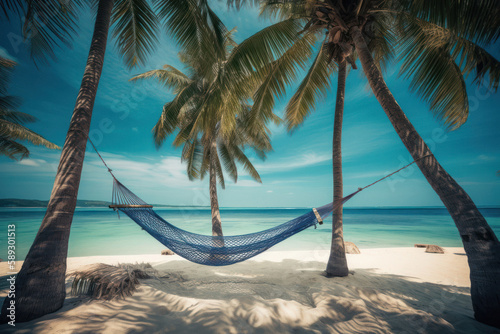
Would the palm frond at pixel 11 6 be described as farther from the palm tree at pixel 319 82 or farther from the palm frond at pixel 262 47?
→ the palm tree at pixel 319 82

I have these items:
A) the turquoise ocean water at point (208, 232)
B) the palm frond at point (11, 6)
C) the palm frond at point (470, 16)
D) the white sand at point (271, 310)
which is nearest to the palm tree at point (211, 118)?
the palm frond at point (11, 6)

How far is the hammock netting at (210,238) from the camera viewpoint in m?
1.96

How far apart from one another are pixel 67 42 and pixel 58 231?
1607 millimetres

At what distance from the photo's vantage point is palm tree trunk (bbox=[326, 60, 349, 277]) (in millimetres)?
2398

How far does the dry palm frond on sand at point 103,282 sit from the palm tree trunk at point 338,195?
2.25m

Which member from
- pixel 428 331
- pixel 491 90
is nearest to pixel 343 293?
pixel 428 331

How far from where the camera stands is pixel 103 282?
1554 mm

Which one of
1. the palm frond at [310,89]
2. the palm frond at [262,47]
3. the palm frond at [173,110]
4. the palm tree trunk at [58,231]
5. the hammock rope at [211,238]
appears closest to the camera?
the palm tree trunk at [58,231]

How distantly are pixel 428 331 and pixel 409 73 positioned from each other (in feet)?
7.59

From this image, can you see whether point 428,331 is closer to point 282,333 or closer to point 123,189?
point 282,333

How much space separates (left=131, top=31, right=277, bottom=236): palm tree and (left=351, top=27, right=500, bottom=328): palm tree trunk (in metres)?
1.66

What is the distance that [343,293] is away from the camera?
1740 millimetres

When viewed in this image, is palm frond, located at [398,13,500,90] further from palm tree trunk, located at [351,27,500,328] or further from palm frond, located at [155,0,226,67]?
palm frond, located at [155,0,226,67]

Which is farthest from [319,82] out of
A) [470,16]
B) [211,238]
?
[211,238]
